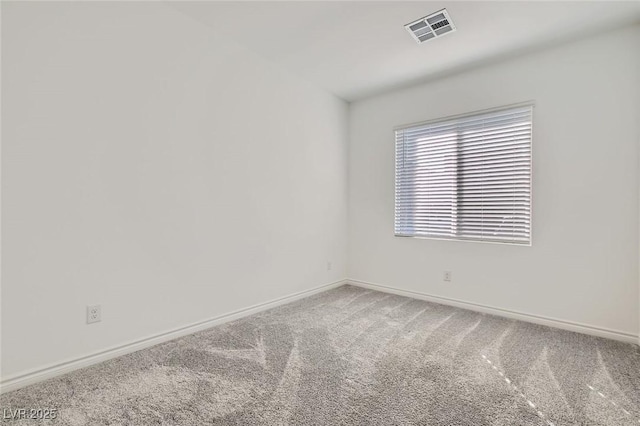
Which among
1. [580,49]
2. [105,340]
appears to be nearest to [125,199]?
[105,340]

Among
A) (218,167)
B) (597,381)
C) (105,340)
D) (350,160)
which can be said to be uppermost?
(350,160)

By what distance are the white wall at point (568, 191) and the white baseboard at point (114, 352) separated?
81.1 inches

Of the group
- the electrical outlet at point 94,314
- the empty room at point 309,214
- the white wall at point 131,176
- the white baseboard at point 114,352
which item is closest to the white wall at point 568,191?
the empty room at point 309,214

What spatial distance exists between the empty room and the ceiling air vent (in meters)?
0.03

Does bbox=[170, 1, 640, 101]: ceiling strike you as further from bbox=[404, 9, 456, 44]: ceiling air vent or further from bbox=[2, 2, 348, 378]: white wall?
bbox=[2, 2, 348, 378]: white wall

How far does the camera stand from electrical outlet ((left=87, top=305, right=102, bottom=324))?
6.43ft

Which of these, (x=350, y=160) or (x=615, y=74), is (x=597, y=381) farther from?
(x=350, y=160)

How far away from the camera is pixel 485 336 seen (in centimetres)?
249

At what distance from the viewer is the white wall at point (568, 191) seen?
7.95 ft

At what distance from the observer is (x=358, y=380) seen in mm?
1818

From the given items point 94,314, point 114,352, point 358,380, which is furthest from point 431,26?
point 114,352

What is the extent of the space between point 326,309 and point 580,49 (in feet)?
10.8

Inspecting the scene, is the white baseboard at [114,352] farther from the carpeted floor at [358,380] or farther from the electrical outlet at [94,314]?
the electrical outlet at [94,314]

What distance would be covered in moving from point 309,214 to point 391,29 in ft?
6.65
